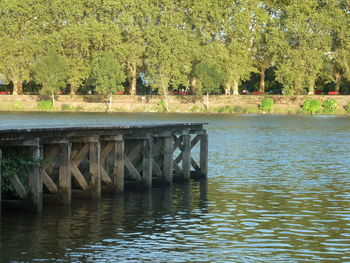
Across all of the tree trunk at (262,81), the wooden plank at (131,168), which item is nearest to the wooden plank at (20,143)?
the wooden plank at (131,168)

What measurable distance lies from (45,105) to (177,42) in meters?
21.1

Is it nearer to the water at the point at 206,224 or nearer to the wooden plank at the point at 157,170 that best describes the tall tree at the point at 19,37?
the water at the point at 206,224

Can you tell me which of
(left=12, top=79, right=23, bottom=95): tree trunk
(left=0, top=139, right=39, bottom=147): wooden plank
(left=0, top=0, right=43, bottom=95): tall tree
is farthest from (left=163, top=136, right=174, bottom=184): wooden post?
(left=12, top=79, right=23, bottom=95): tree trunk

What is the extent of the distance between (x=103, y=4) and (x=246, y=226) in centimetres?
11640

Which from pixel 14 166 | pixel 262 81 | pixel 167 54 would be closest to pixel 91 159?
pixel 14 166

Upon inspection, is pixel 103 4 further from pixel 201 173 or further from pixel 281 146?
pixel 201 173

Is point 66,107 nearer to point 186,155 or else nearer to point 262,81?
point 262,81

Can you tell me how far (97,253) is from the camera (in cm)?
1961

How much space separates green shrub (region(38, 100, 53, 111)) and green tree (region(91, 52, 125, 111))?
23.6 feet

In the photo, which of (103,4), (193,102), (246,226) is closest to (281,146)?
(246,226)

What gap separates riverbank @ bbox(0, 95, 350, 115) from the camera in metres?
125

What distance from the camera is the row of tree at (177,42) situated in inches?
4906

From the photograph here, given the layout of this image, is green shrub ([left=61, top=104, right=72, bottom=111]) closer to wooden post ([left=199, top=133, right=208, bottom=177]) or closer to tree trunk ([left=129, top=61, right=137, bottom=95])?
tree trunk ([left=129, top=61, right=137, bottom=95])

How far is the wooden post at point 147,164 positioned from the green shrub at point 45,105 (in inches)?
4056
